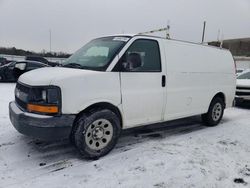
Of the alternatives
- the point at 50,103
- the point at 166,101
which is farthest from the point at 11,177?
the point at 166,101

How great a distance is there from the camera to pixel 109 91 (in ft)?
14.1

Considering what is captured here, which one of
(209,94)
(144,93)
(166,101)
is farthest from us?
(209,94)

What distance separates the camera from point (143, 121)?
16.0 ft

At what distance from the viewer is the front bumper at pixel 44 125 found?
3765mm

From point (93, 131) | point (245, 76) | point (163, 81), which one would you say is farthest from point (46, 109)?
point (245, 76)

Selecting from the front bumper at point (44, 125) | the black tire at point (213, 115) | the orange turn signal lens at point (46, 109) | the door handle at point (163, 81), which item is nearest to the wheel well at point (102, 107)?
the front bumper at point (44, 125)

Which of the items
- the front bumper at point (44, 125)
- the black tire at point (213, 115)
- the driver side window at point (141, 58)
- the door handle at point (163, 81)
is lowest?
the black tire at point (213, 115)

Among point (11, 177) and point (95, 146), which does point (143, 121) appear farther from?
point (11, 177)

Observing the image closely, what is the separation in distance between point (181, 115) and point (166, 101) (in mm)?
659

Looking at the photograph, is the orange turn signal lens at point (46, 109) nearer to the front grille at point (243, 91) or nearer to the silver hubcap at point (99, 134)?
the silver hubcap at point (99, 134)

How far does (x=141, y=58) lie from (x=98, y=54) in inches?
29.9

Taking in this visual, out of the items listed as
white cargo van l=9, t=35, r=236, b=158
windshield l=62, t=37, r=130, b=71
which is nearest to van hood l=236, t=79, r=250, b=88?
white cargo van l=9, t=35, r=236, b=158

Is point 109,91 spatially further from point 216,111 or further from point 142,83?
point 216,111

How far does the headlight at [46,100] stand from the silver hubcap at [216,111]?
4234 mm
